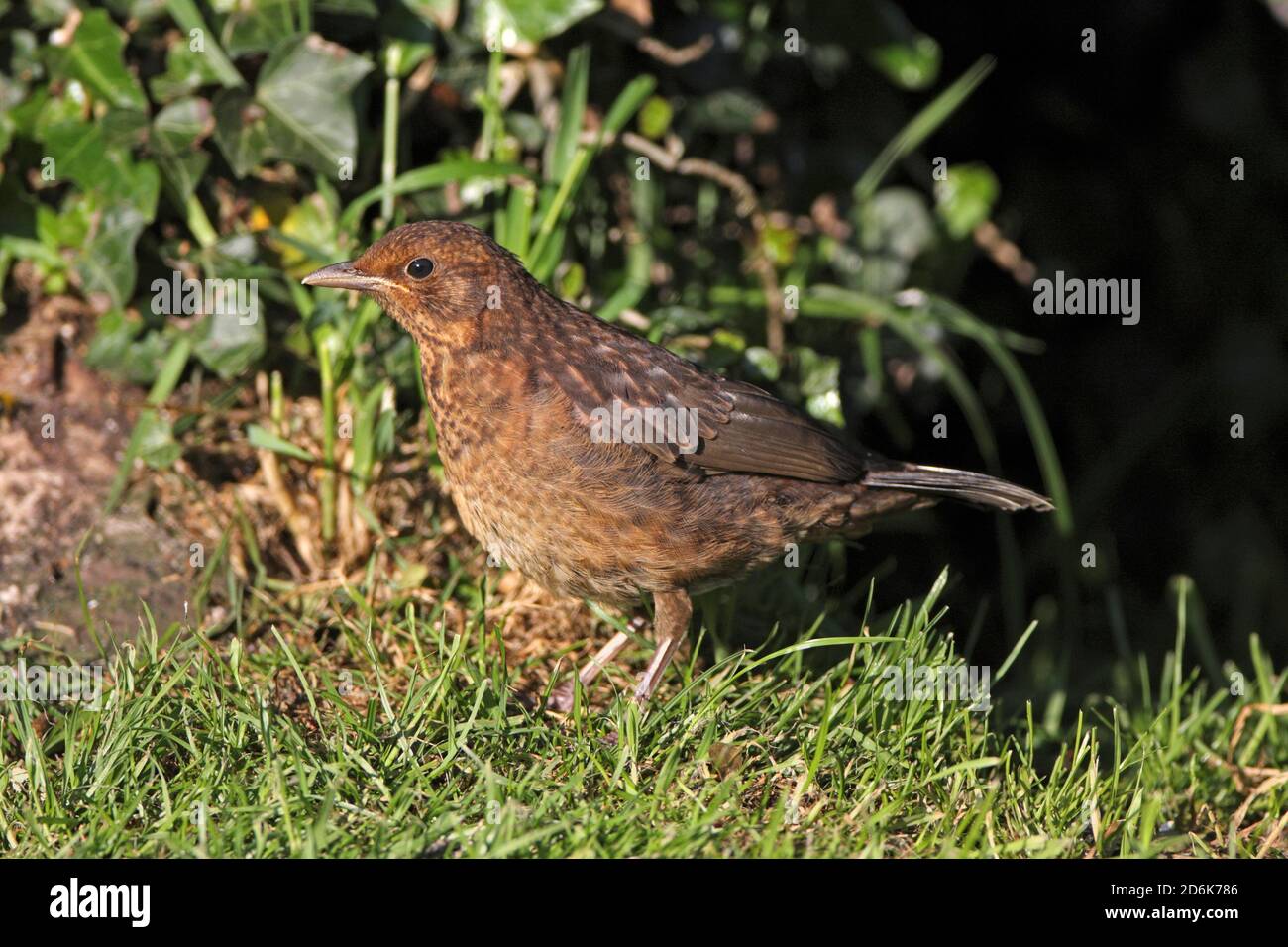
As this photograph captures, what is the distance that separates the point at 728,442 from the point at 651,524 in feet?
1.32

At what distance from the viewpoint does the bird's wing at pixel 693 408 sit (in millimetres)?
4324

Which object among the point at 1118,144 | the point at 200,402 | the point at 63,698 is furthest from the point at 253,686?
the point at 1118,144

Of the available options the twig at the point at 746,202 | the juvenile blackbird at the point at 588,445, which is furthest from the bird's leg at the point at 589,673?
the twig at the point at 746,202

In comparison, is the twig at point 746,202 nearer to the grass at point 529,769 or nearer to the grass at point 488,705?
the grass at point 488,705

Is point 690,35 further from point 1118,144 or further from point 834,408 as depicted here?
point 1118,144

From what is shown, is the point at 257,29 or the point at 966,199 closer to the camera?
the point at 257,29

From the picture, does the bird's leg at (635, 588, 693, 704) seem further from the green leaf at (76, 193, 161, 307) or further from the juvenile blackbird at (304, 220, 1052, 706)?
the green leaf at (76, 193, 161, 307)

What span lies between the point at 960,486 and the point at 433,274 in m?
1.85

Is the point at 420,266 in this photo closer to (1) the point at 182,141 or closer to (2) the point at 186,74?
(1) the point at 182,141

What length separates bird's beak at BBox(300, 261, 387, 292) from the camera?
436 cm

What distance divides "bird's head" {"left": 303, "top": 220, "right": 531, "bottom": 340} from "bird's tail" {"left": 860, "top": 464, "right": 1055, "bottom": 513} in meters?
1.40

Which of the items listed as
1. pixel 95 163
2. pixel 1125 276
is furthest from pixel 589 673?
pixel 1125 276

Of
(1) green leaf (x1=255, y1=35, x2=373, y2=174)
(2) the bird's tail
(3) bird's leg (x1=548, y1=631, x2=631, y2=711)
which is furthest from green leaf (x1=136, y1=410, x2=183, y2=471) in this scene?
(2) the bird's tail

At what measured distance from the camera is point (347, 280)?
437cm
